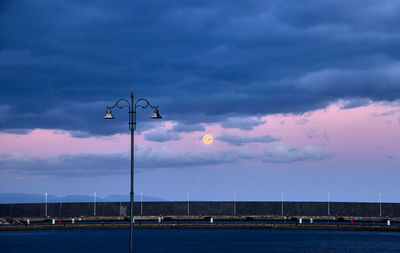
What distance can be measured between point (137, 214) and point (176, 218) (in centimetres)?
743

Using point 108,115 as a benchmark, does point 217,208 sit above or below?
below

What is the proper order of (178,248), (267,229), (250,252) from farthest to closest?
(267,229), (178,248), (250,252)

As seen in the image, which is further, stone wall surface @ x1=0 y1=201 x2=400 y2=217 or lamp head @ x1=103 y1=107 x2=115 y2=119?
stone wall surface @ x1=0 y1=201 x2=400 y2=217

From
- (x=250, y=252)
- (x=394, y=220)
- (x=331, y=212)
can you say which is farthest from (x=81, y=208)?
(x=250, y=252)

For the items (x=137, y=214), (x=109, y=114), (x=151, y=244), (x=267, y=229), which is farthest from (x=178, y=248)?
(x=137, y=214)

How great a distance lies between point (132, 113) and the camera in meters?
39.2

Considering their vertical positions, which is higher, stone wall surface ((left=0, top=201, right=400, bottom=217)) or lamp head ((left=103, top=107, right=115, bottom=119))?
lamp head ((left=103, top=107, right=115, bottom=119))

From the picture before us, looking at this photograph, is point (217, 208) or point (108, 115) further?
point (217, 208)

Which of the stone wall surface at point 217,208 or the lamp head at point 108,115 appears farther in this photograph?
the stone wall surface at point 217,208

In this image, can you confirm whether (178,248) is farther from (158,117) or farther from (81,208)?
(81,208)

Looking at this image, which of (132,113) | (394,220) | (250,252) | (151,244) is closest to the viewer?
(132,113)

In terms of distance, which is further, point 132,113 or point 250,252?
point 250,252

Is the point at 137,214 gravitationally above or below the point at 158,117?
below

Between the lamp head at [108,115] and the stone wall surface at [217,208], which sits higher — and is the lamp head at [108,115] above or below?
above
